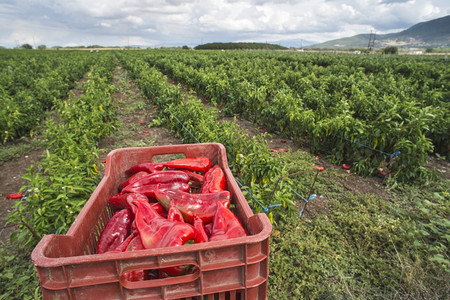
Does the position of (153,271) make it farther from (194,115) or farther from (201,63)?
(201,63)

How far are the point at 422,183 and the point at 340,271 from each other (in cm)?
321

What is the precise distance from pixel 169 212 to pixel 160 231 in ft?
1.10

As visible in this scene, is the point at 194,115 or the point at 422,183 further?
the point at 194,115

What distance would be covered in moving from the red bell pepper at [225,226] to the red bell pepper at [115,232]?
72 centimetres

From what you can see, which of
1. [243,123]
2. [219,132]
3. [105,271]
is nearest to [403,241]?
[219,132]

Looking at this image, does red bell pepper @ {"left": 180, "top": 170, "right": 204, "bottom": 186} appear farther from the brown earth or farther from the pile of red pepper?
the brown earth

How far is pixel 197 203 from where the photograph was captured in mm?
2170

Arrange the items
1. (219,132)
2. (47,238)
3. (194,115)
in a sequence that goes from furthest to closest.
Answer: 1. (194,115)
2. (219,132)
3. (47,238)

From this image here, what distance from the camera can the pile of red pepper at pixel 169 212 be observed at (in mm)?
1663

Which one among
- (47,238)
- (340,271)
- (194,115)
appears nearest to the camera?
(47,238)

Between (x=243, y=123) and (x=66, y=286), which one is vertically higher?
(x=66, y=286)

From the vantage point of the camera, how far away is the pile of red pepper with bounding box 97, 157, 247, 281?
5.46 ft

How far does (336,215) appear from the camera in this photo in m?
4.02

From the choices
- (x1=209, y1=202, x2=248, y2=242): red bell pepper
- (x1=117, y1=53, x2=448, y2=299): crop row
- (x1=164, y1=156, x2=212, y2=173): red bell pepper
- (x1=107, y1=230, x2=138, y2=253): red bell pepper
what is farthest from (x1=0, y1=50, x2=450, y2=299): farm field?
(x1=107, y1=230, x2=138, y2=253): red bell pepper
